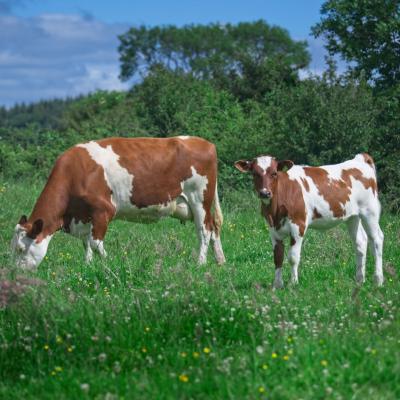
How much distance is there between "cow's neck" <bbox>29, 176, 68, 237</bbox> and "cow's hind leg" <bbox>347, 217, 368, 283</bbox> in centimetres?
420

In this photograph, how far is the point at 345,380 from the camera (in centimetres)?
604

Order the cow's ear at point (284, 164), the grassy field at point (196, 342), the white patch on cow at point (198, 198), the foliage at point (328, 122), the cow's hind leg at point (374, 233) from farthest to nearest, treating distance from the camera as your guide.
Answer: the foliage at point (328, 122) < the white patch on cow at point (198, 198) < the cow's hind leg at point (374, 233) < the cow's ear at point (284, 164) < the grassy field at point (196, 342)

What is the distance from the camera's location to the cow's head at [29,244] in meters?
11.9

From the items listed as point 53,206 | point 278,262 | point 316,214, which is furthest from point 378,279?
point 53,206

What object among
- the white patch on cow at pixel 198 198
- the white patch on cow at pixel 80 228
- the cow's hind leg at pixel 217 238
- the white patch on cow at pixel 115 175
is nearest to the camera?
the white patch on cow at pixel 80 228

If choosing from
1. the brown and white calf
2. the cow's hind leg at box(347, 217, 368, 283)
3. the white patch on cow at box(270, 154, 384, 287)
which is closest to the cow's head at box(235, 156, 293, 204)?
the brown and white calf

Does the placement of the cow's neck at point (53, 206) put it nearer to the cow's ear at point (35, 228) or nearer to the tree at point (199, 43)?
the cow's ear at point (35, 228)

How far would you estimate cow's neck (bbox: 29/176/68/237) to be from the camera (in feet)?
40.0

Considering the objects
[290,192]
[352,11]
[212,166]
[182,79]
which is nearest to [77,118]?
[182,79]

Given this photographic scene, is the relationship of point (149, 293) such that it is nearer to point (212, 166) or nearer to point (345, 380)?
point (345, 380)

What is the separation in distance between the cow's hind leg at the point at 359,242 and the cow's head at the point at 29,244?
4379 millimetres

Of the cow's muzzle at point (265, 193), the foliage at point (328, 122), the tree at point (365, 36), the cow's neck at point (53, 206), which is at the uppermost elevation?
the tree at point (365, 36)

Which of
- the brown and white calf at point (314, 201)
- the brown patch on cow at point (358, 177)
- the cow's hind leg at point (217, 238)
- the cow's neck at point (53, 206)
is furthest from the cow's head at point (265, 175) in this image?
the cow's neck at point (53, 206)

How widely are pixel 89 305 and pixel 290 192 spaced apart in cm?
334
